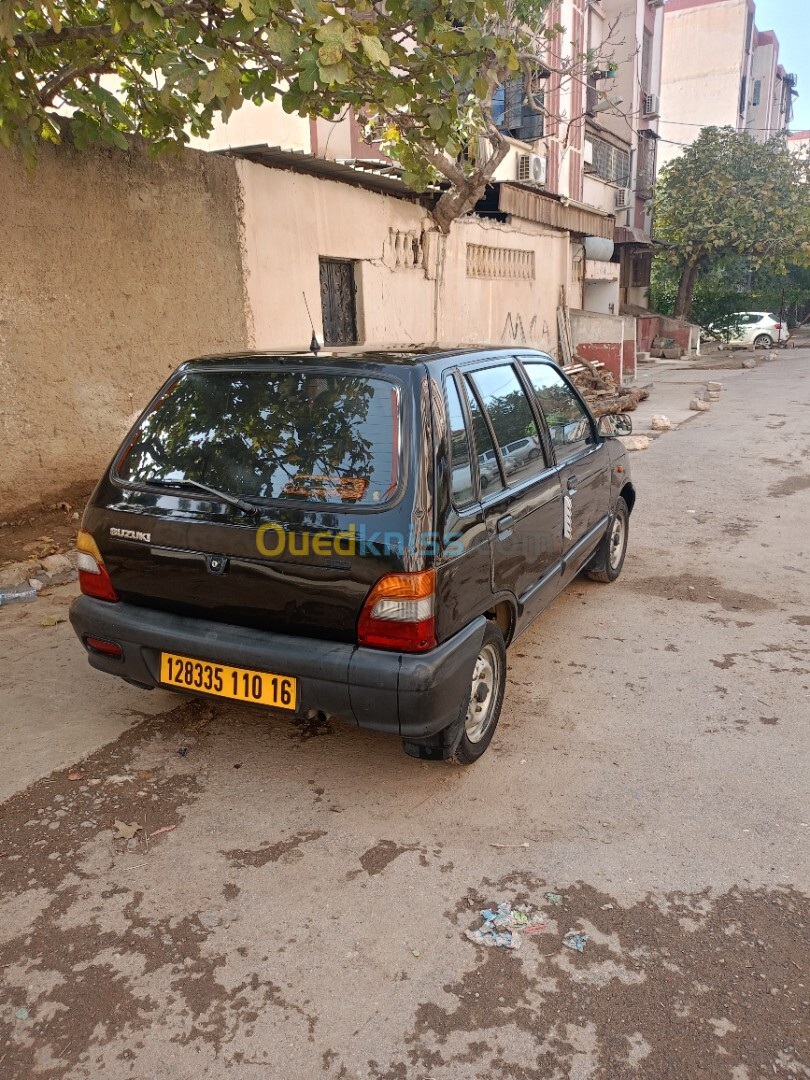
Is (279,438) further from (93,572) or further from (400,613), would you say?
(93,572)

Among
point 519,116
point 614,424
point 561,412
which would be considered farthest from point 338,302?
point 519,116

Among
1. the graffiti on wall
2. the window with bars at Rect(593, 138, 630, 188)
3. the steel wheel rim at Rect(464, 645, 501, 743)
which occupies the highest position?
the window with bars at Rect(593, 138, 630, 188)

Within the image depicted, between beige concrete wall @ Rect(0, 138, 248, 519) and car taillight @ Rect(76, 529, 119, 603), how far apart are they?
9.57 ft

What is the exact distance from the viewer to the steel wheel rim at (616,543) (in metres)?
5.27

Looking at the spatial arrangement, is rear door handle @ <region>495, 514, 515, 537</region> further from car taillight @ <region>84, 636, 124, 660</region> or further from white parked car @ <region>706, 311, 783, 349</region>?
white parked car @ <region>706, 311, 783, 349</region>

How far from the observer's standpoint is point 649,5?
24.8m

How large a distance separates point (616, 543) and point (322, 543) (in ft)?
10.7

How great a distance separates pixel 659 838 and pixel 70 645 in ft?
10.7

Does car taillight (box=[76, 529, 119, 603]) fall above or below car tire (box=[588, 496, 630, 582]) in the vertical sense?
above

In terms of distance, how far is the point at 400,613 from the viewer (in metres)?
2.59

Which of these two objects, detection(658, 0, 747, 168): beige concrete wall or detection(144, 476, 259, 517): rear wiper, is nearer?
detection(144, 476, 259, 517): rear wiper

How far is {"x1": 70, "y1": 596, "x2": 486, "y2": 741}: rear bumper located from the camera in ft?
8.51

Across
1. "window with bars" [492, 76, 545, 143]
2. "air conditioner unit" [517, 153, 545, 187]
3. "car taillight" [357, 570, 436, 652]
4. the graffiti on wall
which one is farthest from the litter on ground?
"window with bars" [492, 76, 545, 143]

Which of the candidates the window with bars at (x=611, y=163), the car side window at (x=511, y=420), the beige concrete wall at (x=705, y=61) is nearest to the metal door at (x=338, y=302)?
the car side window at (x=511, y=420)
